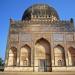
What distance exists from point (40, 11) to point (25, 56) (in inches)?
254

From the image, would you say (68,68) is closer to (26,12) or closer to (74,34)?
(74,34)

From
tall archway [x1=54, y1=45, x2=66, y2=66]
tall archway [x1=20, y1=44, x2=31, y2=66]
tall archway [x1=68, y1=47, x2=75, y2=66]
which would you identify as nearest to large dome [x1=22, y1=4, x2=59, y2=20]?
tall archway [x1=20, y1=44, x2=31, y2=66]

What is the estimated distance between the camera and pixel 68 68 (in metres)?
17.2

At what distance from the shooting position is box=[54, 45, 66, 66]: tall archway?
17609 millimetres

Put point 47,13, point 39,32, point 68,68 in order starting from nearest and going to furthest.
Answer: point 68,68 → point 39,32 → point 47,13

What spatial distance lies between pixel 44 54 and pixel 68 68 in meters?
2.78

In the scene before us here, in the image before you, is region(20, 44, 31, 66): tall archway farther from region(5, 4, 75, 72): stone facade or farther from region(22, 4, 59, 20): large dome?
region(22, 4, 59, 20): large dome

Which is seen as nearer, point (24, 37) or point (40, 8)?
point (24, 37)

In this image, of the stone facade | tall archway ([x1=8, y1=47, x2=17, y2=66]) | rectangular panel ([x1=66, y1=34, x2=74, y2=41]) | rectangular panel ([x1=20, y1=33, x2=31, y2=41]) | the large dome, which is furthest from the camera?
the large dome

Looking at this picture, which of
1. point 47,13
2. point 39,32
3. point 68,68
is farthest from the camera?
point 47,13

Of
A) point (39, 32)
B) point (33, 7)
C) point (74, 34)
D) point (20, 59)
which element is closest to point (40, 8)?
point (33, 7)

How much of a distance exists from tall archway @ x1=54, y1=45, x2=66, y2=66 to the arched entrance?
2.32ft

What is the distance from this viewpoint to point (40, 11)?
21.6m

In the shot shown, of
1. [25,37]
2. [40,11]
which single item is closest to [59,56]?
[25,37]
